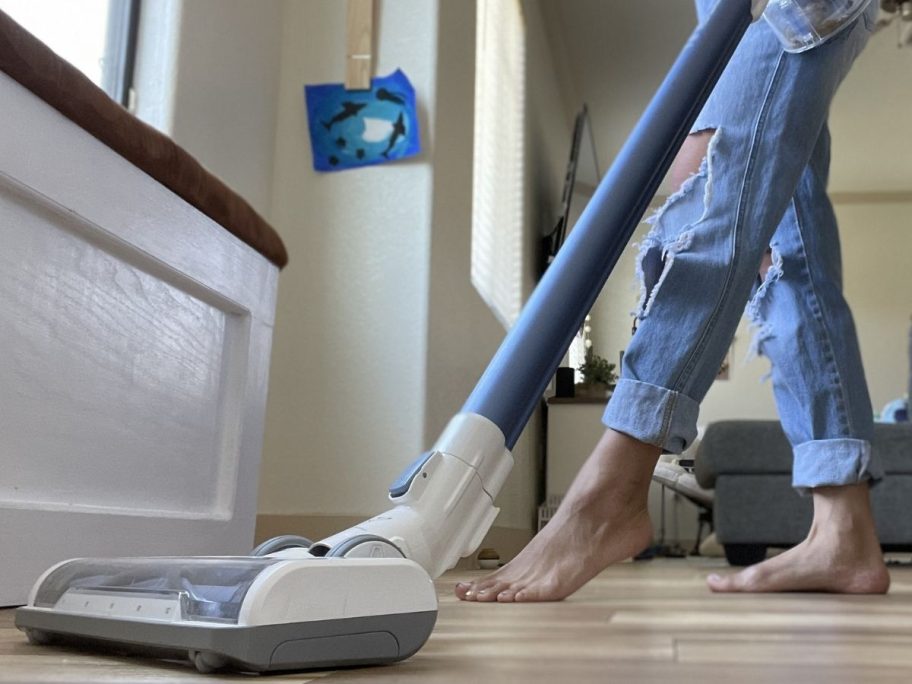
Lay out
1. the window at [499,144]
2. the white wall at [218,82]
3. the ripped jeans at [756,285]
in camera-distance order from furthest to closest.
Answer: the window at [499,144] < the white wall at [218,82] < the ripped jeans at [756,285]

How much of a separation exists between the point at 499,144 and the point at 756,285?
822mm

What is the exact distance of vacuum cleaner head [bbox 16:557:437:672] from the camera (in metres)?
0.41

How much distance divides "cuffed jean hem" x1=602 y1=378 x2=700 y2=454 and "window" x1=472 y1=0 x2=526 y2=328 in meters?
0.60

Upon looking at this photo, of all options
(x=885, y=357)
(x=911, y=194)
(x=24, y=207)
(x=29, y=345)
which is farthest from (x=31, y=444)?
(x=911, y=194)

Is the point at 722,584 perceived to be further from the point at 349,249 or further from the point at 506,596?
the point at 349,249

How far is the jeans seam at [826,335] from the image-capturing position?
1152mm

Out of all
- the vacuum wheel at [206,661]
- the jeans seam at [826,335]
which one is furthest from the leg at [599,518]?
the vacuum wheel at [206,661]

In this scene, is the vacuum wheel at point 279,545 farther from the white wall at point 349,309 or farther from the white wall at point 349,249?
the white wall at point 349,309

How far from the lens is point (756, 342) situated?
1188 mm

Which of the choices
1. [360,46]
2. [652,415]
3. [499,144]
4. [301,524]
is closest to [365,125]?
[360,46]

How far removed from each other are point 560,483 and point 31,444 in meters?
0.46

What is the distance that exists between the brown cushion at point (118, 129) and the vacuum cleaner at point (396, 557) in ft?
1.47

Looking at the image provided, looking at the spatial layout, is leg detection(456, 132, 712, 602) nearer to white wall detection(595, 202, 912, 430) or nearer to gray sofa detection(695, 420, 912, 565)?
gray sofa detection(695, 420, 912, 565)

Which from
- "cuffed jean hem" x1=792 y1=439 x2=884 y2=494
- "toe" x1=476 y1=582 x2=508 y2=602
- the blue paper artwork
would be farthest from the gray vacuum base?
the blue paper artwork
